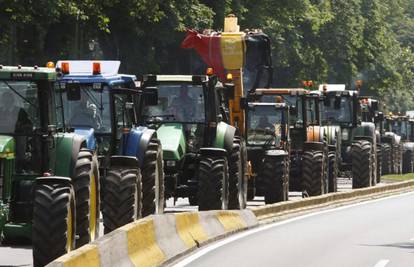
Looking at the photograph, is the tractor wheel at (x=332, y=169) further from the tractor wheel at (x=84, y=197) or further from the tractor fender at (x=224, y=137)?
the tractor wheel at (x=84, y=197)

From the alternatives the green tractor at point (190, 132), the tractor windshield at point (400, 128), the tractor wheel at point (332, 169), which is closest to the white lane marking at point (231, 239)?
the green tractor at point (190, 132)

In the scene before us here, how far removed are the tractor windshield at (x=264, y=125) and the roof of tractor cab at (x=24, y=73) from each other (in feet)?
53.9

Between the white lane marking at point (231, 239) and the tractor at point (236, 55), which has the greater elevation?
the tractor at point (236, 55)

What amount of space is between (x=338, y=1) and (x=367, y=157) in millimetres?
38036

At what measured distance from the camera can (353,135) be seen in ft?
139

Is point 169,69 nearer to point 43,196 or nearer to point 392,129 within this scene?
point 392,129

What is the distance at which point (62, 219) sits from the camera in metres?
14.9

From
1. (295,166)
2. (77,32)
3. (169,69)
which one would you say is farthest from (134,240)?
(169,69)

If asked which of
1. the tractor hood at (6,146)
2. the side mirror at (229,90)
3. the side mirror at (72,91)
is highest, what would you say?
the side mirror at (72,91)

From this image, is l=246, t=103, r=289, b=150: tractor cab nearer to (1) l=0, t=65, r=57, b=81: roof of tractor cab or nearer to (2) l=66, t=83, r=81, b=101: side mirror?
(2) l=66, t=83, r=81, b=101: side mirror

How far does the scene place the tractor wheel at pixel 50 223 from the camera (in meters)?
14.8

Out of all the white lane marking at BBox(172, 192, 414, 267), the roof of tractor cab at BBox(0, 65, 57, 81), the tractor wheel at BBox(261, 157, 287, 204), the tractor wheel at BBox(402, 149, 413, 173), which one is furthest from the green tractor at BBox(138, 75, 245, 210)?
the tractor wheel at BBox(402, 149, 413, 173)

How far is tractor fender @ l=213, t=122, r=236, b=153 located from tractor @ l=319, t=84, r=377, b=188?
11274mm

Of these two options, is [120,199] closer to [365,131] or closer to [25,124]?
[25,124]
